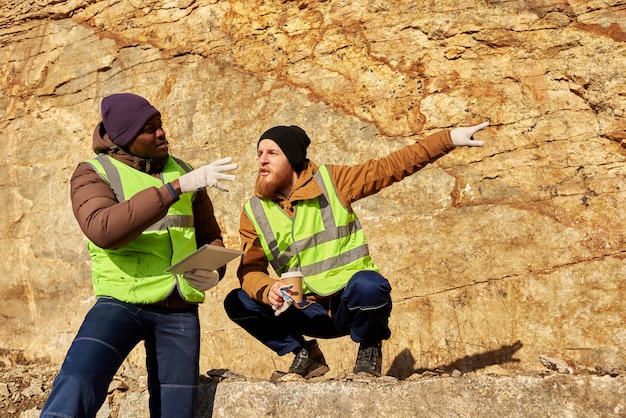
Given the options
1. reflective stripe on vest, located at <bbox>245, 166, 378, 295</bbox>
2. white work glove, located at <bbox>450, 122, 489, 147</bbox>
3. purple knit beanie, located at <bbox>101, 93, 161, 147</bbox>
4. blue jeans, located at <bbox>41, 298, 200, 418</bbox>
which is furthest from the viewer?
reflective stripe on vest, located at <bbox>245, 166, 378, 295</bbox>

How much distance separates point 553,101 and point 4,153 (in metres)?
4.83

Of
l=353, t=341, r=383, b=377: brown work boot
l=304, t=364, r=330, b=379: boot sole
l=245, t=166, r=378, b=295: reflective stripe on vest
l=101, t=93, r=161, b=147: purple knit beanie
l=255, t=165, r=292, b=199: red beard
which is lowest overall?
l=304, t=364, r=330, b=379: boot sole

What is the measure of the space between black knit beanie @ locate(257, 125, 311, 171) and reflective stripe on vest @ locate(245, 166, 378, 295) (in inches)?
5.8

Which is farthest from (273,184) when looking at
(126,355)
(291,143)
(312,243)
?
(126,355)

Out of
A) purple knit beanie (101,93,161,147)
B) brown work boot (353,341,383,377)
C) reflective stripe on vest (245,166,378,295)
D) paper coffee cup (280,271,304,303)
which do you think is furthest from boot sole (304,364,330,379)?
purple knit beanie (101,93,161,147)

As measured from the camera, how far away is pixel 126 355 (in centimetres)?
347

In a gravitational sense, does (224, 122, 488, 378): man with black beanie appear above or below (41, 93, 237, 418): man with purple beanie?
below

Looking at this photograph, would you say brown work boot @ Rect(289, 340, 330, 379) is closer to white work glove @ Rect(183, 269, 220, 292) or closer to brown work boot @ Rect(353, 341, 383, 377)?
brown work boot @ Rect(353, 341, 383, 377)

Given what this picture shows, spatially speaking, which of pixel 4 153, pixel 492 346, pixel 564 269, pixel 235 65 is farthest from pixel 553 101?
pixel 4 153

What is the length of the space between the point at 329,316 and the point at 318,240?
1.38 ft

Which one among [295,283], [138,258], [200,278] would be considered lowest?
[295,283]

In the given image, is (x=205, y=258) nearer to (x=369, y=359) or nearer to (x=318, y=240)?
(x=318, y=240)

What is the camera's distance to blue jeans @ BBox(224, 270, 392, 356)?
3816 millimetres

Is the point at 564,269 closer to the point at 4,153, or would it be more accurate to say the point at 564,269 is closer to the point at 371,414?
the point at 371,414
